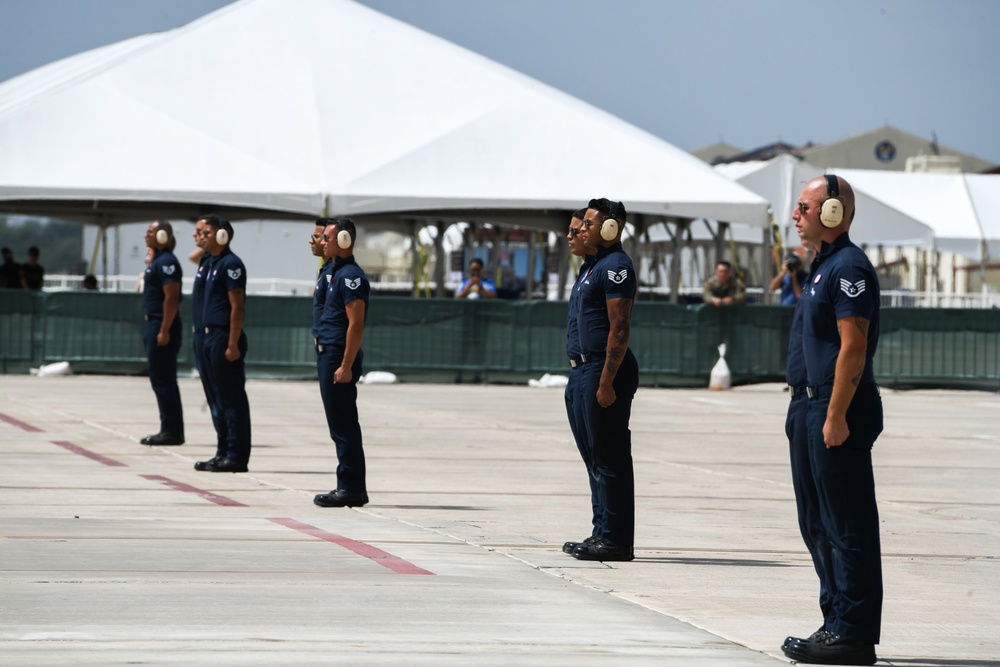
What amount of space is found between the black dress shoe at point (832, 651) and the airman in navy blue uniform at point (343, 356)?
5.03 meters

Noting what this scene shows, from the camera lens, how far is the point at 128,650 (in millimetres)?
5773

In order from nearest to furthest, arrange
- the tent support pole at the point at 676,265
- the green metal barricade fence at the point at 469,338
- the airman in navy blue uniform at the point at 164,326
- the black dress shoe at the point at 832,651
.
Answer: the black dress shoe at the point at 832,651 → the airman in navy blue uniform at the point at 164,326 → the green metal barricade fence at the point at 469,338 → the tent support pole at the point at 676,265

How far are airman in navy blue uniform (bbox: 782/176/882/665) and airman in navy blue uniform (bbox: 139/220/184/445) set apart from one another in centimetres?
885

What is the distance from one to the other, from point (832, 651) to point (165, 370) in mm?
9457

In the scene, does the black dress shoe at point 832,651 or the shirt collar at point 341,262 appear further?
the shirt collar at point 341,262

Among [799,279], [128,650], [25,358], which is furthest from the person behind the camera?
[25,358]

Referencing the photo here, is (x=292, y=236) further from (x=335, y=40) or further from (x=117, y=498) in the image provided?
(x=117, y=498)

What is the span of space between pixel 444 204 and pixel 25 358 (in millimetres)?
7311

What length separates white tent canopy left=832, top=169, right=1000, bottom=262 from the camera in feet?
140

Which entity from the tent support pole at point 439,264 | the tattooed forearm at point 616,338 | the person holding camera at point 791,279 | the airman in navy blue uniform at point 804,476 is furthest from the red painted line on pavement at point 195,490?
the tent support pole at point 439,264

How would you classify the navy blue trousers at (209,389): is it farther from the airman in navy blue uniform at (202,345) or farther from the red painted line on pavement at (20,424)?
the red painted line on pavement at (20,424)

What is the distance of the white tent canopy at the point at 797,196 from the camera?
1328 inches

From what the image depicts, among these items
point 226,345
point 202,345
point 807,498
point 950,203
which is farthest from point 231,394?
point 950,203

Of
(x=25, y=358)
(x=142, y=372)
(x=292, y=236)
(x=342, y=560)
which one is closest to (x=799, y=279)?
(x=142, y=372)
